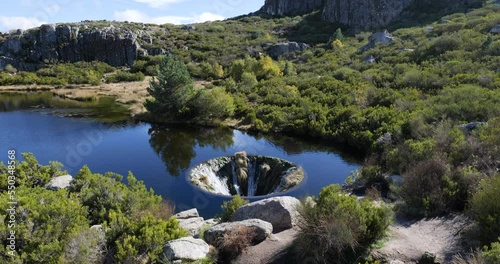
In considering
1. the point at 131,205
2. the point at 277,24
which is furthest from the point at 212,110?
the point at 277,24

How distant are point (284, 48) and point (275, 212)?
61.2m

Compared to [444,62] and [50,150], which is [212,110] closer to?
[50,150]

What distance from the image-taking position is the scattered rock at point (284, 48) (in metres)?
70.8

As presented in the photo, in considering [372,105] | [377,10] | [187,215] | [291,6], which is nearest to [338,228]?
A: [187,215]

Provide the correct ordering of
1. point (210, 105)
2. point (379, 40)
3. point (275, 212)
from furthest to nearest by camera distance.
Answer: point (379, 40)
point (210, 105)
point (275, 212)

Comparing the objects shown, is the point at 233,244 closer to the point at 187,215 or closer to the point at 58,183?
the point at 187,215

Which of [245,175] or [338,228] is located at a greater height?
[338,228]

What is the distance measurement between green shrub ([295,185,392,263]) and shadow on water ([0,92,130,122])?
1279 inches

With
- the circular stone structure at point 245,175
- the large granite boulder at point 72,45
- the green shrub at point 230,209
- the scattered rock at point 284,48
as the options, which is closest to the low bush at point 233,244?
the green shrub at point 230,209

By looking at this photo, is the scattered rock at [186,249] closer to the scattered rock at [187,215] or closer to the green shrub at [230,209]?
the green shrub at [230,209]

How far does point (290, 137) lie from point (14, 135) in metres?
25.1

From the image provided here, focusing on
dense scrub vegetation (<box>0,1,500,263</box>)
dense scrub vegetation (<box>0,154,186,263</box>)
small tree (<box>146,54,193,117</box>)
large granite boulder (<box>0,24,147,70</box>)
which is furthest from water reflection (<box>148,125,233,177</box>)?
large granite boulder (<box>0,24,147,70</box>)

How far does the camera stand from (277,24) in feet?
331

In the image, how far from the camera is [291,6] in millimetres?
113938
